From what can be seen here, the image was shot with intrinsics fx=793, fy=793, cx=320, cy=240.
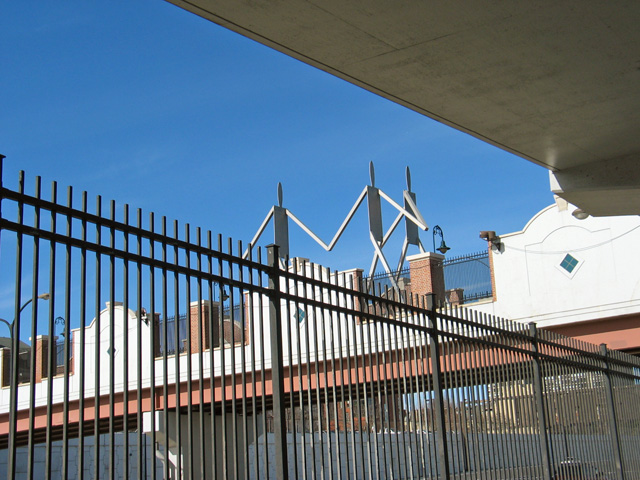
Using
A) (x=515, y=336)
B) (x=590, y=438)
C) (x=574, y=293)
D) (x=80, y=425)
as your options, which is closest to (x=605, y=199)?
(x=515, y=336)

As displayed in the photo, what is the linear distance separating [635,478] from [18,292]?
40.3 feet

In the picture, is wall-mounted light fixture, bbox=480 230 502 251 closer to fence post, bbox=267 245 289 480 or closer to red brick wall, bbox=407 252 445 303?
red brick wall, bbox=407 252 445 303

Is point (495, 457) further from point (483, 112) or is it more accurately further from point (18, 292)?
point (18, 292)

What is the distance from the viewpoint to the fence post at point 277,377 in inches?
224

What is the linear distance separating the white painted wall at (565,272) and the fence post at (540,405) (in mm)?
15714

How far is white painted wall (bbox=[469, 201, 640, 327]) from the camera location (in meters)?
25.3

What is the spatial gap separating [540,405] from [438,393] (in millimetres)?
2783

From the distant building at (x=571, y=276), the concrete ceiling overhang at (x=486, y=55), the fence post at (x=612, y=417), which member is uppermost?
the distant building at (x=571, y=276)

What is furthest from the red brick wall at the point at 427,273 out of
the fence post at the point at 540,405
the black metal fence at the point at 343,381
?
the fence post at the point at 540,405

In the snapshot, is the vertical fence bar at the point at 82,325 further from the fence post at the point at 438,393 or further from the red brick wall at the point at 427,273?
the red brick wall at the point at 427,273

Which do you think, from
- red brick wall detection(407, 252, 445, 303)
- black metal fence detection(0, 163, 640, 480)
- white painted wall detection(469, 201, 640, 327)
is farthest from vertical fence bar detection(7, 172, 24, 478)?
red brick wall detection(407, 252, 445, 303)

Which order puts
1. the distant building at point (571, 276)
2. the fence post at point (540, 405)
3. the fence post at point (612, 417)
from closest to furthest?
the fence post at point (540, 405) → the fence post at point (612, 417) → the distant building at point (571, 276)

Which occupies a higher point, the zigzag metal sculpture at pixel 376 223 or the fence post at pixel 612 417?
the zigzag metal sculpture at pixel 376 223

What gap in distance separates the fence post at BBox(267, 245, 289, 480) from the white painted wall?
2123cm
